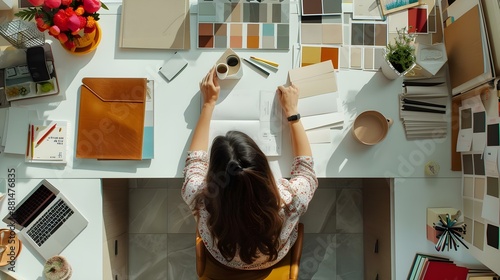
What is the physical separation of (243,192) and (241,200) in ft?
0.10

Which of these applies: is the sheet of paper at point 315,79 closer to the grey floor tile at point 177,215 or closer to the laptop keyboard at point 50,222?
the grey floor tile at point 177,215

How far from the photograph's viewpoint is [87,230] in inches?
56.9

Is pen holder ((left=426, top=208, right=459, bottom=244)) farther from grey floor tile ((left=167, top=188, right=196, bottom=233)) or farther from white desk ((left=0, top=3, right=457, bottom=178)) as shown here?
grey floor tile ((left=167, top=188, right=196, bottom=233))

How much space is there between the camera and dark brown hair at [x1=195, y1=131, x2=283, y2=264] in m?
1.09

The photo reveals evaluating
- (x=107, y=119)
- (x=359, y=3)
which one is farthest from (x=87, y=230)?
(x=359, y=3)

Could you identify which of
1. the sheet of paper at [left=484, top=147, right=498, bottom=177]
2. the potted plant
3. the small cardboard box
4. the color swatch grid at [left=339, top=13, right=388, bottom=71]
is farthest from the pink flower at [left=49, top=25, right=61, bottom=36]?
the sheet of paper at [left=484, top=147, right=498, bottom=177]

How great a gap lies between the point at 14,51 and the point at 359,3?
1323 millimetres

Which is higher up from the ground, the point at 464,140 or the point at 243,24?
the point at 243,24

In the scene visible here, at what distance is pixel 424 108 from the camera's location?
1443 millimetres

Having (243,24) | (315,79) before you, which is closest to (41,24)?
(243,24)

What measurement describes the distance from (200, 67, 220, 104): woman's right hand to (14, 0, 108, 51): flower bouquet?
1.46 feet

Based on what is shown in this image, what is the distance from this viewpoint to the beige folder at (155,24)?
144 centimetres

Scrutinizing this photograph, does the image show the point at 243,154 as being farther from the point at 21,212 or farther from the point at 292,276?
the point at 21,212

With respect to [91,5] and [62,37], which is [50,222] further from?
[91,5]
